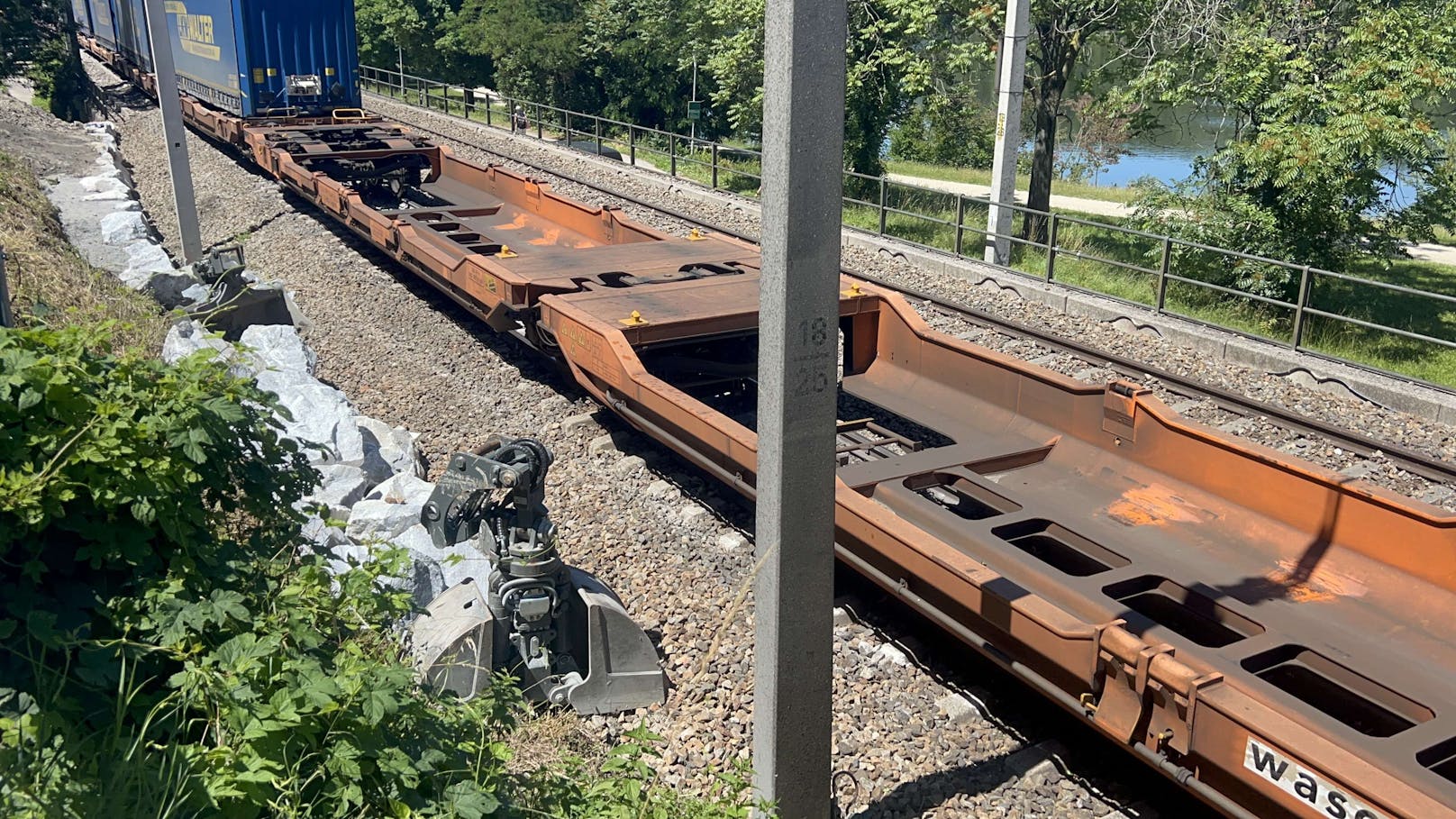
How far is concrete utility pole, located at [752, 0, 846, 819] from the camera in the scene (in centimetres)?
343

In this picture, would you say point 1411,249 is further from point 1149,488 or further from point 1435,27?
point 1149,488

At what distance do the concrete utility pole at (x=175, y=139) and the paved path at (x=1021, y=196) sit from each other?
64.4 ft

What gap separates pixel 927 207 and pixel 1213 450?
19.8 meters

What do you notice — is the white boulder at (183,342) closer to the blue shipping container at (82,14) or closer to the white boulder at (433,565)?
the white boulder at (433,565)

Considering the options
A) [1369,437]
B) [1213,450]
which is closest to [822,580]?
[1213,450]

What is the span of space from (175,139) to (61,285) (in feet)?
11.1

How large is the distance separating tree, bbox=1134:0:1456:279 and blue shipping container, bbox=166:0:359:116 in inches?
550

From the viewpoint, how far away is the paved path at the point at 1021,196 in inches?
1182

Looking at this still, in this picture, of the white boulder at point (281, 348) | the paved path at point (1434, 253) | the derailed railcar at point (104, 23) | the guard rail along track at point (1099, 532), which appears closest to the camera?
the guard rail along track at point (1099, 532)

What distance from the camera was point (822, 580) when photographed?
407 cm

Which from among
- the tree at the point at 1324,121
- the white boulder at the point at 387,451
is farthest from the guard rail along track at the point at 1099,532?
the tree at the point at 1324,121

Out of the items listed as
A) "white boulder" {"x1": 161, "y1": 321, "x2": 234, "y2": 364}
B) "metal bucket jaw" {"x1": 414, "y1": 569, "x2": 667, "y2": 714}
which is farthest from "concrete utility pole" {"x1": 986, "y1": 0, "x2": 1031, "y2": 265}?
"metal bucket jaw" {"x1": 414, "y1": 569, "x2": 667, "y2": 714}

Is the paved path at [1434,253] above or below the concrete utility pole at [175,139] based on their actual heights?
below

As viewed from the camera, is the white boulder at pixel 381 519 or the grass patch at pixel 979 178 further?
the grass patch at pixel 979 178
